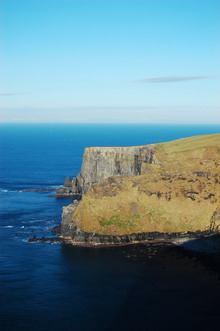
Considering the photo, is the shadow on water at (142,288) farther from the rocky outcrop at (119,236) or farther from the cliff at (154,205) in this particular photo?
the cliff at (154,205)

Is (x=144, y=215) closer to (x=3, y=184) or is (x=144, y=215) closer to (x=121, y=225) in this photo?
(x=121, y=225)

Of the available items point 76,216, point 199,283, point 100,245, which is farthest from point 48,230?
point 199,283

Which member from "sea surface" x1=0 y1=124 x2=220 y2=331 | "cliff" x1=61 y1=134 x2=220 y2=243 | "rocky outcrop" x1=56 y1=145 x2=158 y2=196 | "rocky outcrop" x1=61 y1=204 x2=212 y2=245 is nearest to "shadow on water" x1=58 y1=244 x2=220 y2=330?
"sea surface" x1=0 y1=124 x2=220 y2=331

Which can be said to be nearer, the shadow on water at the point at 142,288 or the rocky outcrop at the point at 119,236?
the shadow on water at the point at 142,288

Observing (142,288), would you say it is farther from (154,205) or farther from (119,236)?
(154,205)

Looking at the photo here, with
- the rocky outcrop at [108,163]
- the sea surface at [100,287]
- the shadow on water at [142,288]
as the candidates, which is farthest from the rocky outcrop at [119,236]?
the rocky outcrop at [108,163]

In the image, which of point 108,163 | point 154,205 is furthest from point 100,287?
point 108,163
